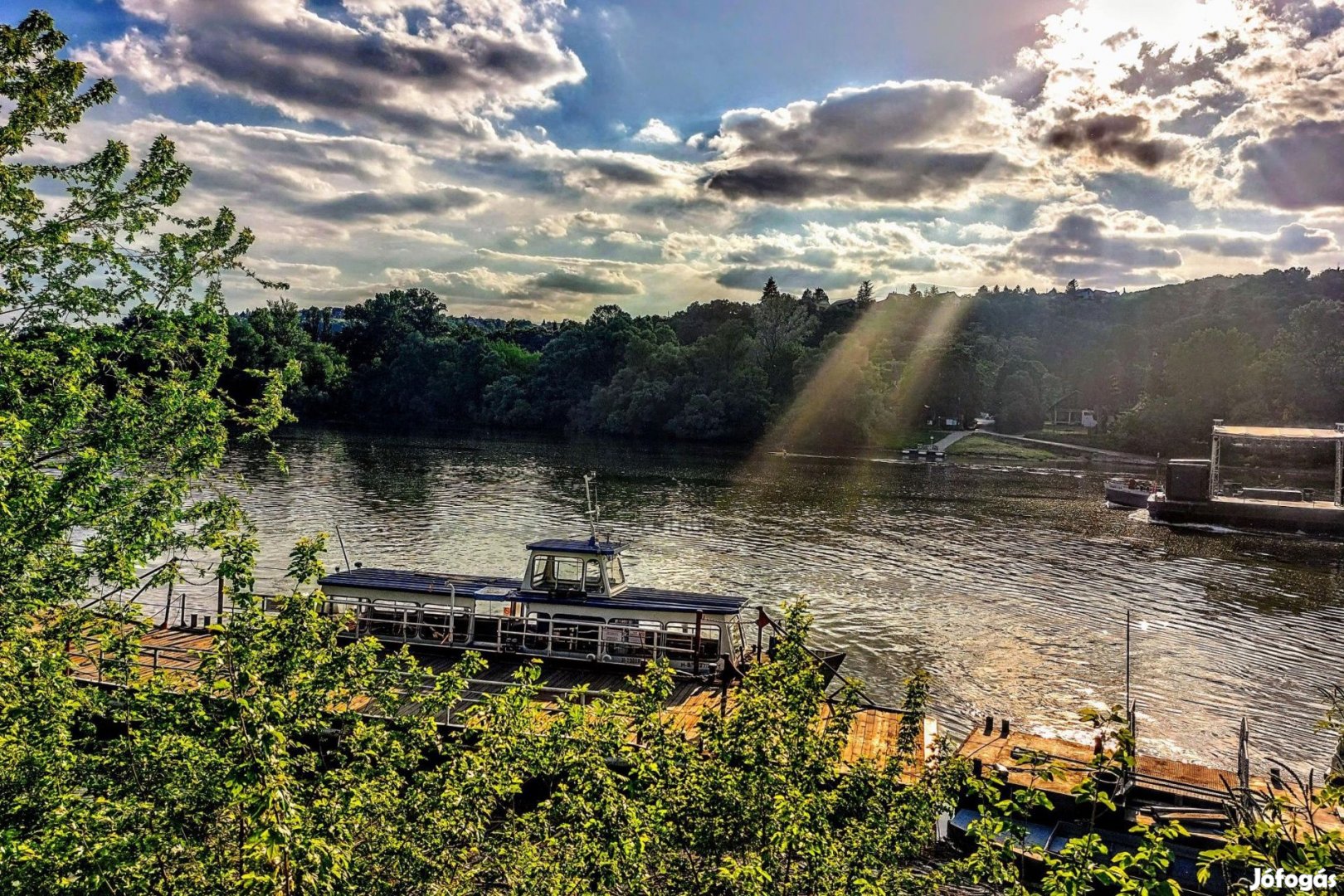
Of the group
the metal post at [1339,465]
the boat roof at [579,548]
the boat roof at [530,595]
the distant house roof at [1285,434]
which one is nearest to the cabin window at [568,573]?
the boat roof at [579,548]

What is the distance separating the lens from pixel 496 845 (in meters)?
12.3

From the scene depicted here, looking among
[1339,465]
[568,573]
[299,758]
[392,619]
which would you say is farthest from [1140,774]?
[1339,465]

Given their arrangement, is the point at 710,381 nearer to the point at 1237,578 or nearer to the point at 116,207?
the point at 1237,578

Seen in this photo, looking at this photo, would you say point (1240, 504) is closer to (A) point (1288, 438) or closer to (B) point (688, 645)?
(A) point (1288, 438)

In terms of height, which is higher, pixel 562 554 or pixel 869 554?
pixel 562 554

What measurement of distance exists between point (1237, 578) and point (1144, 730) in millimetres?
31840

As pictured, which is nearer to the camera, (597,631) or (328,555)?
(597,631)

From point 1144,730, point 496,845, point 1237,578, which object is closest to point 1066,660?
Result: point 1144,730

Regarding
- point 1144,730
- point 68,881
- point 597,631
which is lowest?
point 1144,730

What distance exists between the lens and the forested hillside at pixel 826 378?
130 meters

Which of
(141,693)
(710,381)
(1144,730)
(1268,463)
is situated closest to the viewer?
(141,693)

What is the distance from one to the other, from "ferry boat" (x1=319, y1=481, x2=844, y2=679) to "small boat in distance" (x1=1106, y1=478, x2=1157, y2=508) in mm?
67973

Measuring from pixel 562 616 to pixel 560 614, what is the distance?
0.11 m

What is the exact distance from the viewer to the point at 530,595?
29.0 meters
